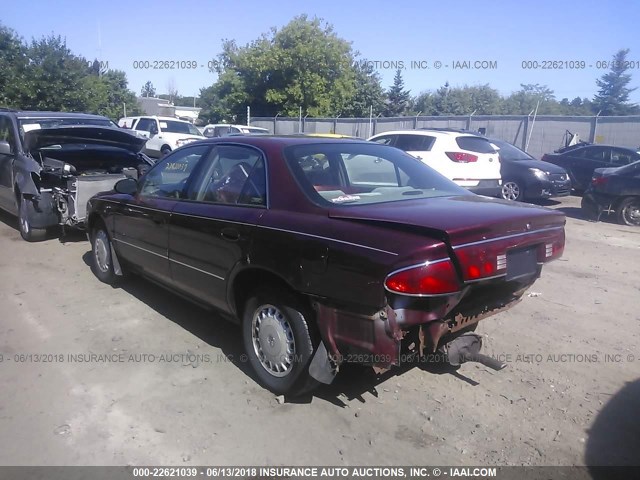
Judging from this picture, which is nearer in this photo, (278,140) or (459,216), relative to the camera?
(459,216)

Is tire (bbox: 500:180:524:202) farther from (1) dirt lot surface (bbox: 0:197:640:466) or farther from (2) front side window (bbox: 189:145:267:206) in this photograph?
(2) front side window (bbox: 189:145:267:206)

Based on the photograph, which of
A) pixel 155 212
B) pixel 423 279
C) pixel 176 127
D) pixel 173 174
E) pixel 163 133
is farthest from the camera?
pixel 176 127

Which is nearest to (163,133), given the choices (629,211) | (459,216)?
(629,211)

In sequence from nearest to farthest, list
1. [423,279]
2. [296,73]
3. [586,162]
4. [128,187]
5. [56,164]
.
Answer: [423,279] < [128,187] < [56,164] < [586,162] < [296,73]

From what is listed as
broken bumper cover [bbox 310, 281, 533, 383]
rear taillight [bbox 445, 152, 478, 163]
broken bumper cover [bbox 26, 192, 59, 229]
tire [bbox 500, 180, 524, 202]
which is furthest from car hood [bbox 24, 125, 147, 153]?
tire [bbox 500, 180, 524, 202]

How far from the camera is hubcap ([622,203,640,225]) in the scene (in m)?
10.2

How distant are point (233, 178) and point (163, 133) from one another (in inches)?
676

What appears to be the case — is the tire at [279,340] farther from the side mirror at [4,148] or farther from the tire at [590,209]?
the tire at [590,209]

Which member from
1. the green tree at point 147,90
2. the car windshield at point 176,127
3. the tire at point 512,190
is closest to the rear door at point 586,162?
the tire at point 512,190

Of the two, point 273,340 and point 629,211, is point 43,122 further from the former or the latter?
point 629,211

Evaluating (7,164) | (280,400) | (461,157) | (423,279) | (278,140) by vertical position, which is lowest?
(280,400)

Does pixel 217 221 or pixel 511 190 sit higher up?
pixel 217 221

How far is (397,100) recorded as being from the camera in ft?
161

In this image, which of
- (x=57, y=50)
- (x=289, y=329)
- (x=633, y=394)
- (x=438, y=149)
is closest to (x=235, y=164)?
(x=289, y=329)
